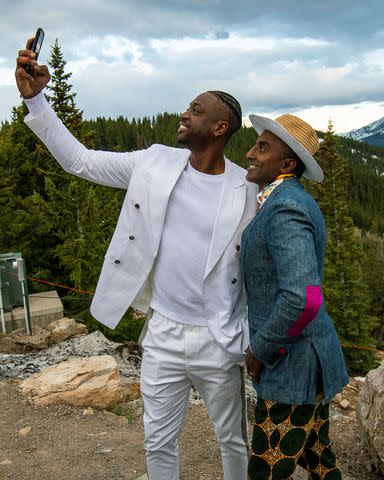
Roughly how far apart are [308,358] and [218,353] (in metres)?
0.52

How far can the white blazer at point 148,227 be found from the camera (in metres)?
2.79

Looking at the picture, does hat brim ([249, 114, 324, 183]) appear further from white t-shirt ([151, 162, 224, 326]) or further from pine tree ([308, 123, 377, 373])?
pine tree ([308, 123, 377, 373])

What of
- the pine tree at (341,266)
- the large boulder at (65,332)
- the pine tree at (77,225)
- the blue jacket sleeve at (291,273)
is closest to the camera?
the blue jacket sleeve at (291,273)

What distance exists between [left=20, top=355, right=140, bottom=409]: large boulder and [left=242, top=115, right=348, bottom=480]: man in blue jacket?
373 cm

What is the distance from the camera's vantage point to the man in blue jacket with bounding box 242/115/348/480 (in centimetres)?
229

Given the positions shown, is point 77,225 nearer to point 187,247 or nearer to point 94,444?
point 94,444

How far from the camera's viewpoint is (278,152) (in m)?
2.59

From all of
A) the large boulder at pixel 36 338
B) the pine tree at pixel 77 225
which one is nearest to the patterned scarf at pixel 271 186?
the large boulder at pixel 36 338

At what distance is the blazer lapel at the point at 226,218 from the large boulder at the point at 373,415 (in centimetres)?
257

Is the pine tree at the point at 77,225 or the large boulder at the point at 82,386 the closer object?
the large boulder at the point at 82,386

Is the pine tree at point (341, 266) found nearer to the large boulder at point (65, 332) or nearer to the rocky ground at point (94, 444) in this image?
the large boulder at point (65, 332)

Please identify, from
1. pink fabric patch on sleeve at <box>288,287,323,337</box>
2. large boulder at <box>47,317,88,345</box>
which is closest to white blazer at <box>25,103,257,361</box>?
pink fabric patch on sleeve at <box>288,287,323,337</box>

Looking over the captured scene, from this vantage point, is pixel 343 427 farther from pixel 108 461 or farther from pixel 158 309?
pixel 158 309

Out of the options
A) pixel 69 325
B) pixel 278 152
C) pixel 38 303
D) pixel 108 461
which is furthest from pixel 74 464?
pixel 38 303
